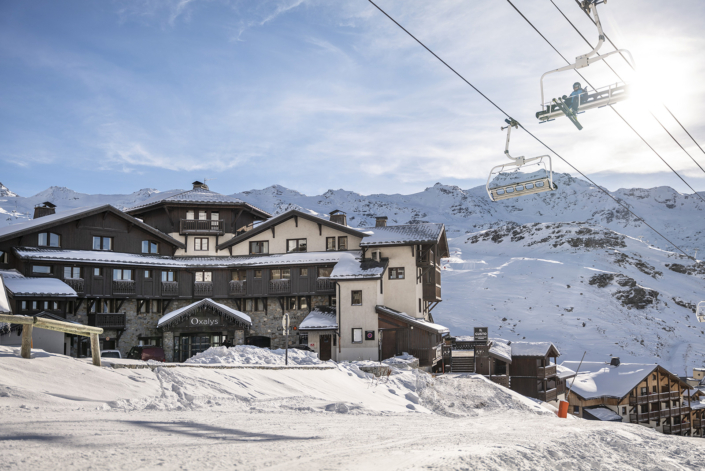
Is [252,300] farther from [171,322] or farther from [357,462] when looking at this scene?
[357,462]

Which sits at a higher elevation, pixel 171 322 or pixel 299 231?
pixel 299 231

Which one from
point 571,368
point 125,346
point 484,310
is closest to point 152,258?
point 125,346

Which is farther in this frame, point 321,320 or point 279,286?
point 279,286

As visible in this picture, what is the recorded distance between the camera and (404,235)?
38.0m

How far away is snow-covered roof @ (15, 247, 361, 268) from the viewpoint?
33.2 m

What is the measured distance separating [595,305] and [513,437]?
6804 cm

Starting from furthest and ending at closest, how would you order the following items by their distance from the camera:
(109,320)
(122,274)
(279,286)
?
(279,286) < (122,274) < (109,320)

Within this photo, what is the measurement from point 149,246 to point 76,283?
254 inches

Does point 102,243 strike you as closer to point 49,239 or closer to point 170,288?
point 49,239

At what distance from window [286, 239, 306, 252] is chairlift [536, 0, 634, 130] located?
95.0 ft

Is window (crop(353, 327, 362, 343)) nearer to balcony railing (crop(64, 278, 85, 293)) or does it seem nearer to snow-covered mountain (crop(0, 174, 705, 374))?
balcony railing (crop(64, 278, 85, 293))

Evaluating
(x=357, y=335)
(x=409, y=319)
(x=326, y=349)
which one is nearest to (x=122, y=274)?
(x=326, y=349)

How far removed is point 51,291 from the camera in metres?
30.6

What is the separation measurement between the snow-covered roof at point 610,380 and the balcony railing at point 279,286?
88.3ft
